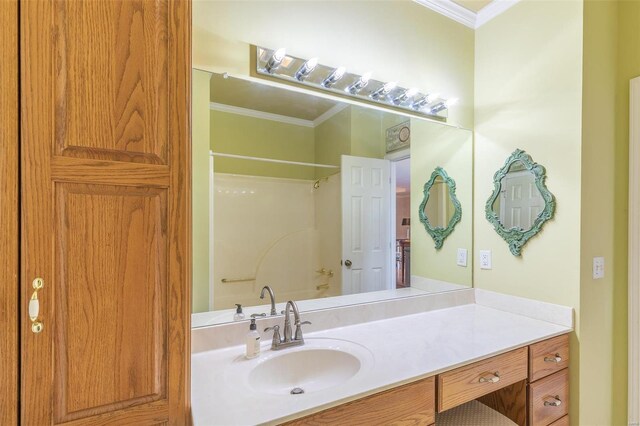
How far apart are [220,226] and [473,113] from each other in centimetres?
171

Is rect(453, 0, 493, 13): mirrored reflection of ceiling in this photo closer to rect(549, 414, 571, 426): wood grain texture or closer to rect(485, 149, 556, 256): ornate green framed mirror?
rect(485, 149, 556, 256): ornate green framed mirror

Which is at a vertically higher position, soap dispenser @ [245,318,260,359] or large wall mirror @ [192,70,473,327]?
large wall mirror @ [192,70,473,327]

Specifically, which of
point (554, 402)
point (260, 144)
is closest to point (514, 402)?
point (554, 402)

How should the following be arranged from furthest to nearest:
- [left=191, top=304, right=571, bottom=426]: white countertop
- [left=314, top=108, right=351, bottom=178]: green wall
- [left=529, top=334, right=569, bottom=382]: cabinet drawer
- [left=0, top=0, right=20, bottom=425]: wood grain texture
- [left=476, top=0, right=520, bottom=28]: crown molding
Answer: [left=476, top=0, right=520, bottom=28]: crown molding → [left=314, top=108, right=351, bottom=178]: green wall → [left=529, top=334, right=569, bottom=382]: cabinet drawer → [left=191, top=304, right=571, bottom=426]: white countertop → [left=0, top=0, right=20, bottom=425]: wood grain texture

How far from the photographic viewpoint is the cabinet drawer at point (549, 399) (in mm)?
1374

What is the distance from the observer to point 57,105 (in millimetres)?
706

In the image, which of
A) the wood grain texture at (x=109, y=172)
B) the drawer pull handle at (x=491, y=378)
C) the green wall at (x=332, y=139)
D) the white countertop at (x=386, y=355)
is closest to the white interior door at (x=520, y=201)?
the white countertop at (x=386, y=355)

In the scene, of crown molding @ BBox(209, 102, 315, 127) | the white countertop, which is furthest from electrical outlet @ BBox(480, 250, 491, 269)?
crown molding @ BBox(209, 102, 315, 127)

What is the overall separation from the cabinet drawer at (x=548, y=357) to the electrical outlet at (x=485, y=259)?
52cm

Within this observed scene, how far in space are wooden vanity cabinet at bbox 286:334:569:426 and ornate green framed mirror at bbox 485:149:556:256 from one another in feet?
1.80

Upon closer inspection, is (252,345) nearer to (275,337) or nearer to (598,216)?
(275,337)

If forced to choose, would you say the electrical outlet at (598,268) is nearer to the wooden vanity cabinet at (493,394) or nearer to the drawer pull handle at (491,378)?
the wooden vanity cabinet at (493,394)

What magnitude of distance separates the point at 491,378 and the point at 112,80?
1.60 metres

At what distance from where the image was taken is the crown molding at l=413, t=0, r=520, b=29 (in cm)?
184
